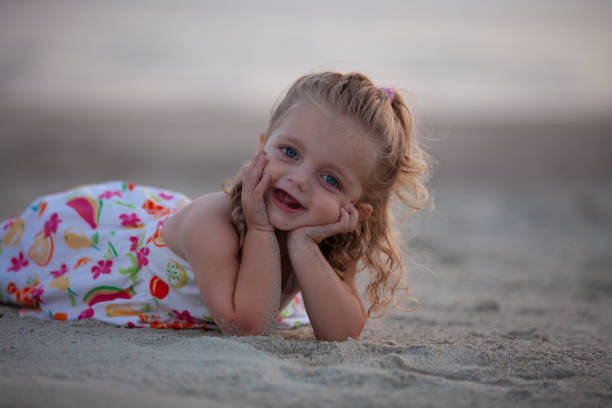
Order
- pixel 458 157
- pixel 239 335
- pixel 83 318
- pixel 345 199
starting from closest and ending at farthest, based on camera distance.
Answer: pixel 239 335
pixel 345 199
pixel 83 318
pixel 458 157

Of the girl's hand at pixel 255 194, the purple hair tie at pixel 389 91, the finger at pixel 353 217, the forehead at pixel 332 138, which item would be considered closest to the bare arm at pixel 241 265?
the girl's hand at pixel 255 194

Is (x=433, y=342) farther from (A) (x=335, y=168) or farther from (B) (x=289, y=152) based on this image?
(B) (x=289, y=152)

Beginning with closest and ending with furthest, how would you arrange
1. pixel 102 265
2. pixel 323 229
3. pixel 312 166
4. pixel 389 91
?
pixel 312 166
pixel 323 229
pixel 389 91
pixel 102 265

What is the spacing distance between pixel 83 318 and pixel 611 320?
3.24m

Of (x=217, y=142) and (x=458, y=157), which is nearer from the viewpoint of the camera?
(x=458, y=157)

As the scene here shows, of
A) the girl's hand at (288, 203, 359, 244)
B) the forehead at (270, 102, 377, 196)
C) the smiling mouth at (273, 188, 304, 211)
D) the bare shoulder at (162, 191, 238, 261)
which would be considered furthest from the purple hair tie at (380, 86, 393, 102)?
the bare shoulder at (162, 191, 238, 261)

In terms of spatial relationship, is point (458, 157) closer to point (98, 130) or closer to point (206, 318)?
point (98, 130)

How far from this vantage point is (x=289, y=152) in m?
2.59

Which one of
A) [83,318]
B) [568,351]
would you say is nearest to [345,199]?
[568,351]

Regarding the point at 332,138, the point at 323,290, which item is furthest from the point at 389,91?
the point at 323,290

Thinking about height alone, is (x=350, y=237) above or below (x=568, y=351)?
above

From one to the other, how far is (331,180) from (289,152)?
24cm

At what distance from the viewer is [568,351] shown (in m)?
2.57

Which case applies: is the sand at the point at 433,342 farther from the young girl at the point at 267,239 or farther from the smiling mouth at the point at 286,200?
the smiling mouth at the point at 286,200
